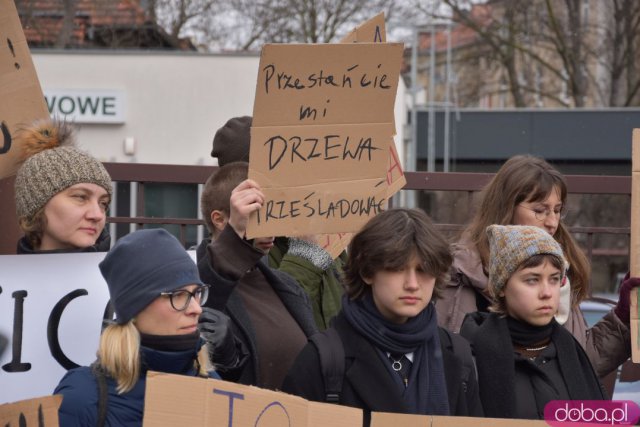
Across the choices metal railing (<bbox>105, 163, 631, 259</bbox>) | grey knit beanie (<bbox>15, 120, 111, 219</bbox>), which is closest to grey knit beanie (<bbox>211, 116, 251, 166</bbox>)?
grey knit beanie (<bbox>15, 120, 111, 219</bbox>)

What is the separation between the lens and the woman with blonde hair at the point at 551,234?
4.36 meters

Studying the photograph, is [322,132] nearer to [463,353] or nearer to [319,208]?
[319,208]

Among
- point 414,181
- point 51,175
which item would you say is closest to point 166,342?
point 51,175

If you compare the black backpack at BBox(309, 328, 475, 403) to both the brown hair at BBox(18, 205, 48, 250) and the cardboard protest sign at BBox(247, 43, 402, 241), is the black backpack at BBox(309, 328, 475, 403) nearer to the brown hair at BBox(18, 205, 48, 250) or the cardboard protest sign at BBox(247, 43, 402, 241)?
the cardboard protest sign at BBox(247, 43, 402, 241)

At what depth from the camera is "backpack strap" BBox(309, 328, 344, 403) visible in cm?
345

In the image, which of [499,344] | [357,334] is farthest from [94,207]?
[499,344]

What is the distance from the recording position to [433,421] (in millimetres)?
3127

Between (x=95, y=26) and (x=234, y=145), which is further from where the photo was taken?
(x=95, y=26)

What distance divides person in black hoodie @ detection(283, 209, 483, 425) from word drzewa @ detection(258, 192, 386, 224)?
13.5 inches

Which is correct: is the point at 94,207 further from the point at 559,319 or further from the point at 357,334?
the point at 559,319

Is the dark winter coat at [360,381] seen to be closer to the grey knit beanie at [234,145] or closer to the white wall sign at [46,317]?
the white wall sign at [46,317]

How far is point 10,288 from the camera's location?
366cm

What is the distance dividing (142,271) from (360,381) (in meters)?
0.76

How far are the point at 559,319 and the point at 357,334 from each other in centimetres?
105
